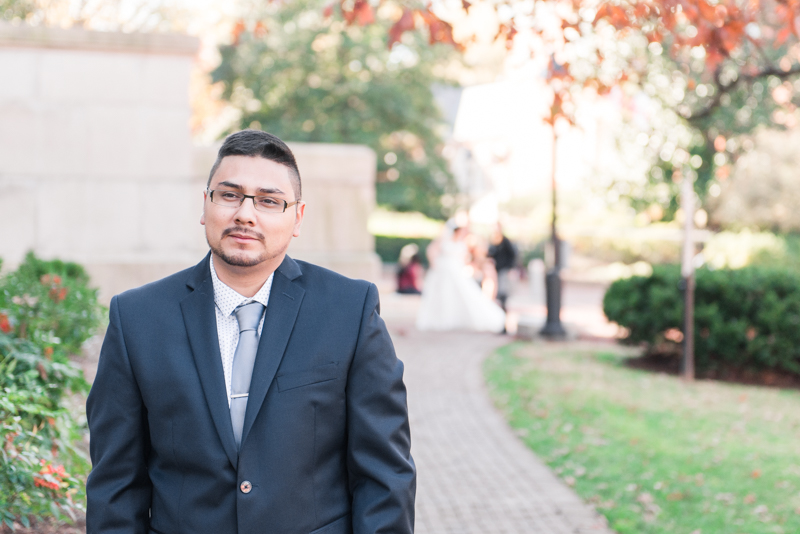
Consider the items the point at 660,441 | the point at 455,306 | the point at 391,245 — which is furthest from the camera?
the point at 391,245

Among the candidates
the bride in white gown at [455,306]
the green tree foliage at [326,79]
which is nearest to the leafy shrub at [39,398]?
the bride in white gown at [455,306]

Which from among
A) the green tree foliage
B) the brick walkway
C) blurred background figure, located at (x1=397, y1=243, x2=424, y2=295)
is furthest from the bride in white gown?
the green tree foliage

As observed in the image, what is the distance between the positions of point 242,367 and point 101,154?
28.6 ft

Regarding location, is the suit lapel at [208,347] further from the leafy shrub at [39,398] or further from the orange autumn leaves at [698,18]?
the orange autumn leaves at [698,18]

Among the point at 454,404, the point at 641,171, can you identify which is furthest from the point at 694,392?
the point at 641,171

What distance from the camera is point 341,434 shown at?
7.45 feet

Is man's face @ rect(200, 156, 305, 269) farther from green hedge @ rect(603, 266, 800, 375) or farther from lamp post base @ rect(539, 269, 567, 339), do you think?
lamp post base @ rect(539, 269, 567, 339)

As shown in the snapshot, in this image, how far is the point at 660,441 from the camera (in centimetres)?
677

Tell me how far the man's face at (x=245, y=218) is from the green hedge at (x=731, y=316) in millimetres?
8956

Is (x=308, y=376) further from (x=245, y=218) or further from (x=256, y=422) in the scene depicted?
(x=245, y=218)

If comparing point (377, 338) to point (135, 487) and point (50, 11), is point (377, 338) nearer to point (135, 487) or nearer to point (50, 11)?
point (135, 487)

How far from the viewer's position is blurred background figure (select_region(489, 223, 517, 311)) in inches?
566

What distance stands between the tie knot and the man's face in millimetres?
130

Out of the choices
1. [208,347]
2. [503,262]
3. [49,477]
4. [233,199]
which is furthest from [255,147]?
[503,262]
